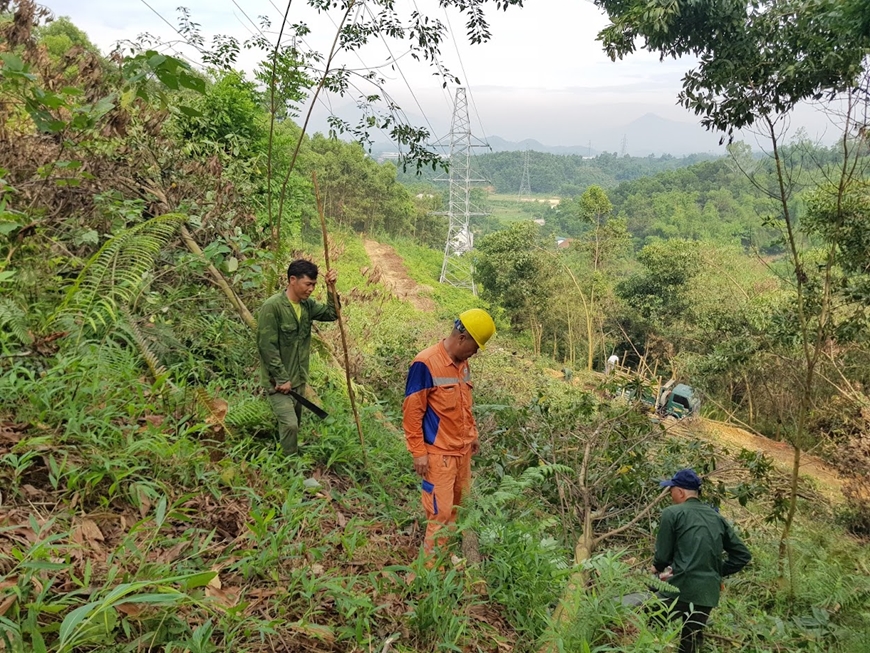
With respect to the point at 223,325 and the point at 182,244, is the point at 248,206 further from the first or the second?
the point at 223,325

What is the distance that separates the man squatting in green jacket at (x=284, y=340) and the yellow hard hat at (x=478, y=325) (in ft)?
3.88

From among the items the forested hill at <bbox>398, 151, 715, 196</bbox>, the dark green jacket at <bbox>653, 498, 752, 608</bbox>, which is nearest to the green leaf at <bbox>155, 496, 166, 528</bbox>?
the dark green jacket at <bbox>653, 498, 752, 608</bbox>

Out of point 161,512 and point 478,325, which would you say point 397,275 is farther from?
point 161,512

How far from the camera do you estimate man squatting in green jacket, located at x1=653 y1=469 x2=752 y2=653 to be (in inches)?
144

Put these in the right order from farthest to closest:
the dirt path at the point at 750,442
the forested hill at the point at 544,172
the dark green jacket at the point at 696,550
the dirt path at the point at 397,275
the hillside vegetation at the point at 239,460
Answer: the forested hill at the point at 544,172 → the dirt path at the point at 397,275 → the dirt path at the point at 750,442 → the dark green jacket at the point at 696,550 → the hillside vegetation at the point at 239,460

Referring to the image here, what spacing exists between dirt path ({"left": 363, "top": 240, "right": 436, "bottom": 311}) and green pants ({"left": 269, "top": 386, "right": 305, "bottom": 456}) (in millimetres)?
21977

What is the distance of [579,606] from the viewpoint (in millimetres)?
2551

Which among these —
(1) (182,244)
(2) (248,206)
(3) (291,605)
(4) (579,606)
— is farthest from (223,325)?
(4) (579,606)

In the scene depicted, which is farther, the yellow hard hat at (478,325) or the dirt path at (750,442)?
the dirt path at (750,442)

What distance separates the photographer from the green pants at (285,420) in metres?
4.06

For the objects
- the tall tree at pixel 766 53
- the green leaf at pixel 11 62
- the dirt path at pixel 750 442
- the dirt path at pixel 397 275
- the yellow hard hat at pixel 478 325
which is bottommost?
the dirt path at pixel 750 442

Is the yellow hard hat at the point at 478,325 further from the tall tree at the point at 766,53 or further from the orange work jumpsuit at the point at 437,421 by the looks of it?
the tall tree at the point at 766,53

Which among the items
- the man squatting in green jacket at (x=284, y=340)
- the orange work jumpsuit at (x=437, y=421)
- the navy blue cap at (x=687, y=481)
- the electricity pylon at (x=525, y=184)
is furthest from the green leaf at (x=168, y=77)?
the electricity pylon at (x=525, y=184)

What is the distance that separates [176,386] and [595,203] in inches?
948
